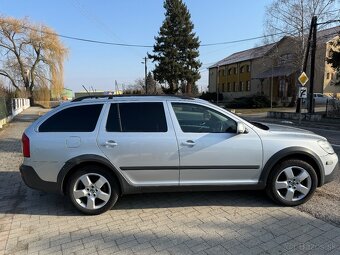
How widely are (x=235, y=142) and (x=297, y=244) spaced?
4.98 feet

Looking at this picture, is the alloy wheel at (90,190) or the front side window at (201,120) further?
the front side window at (201,120)

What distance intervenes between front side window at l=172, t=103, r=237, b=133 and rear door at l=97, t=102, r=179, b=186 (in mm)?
211

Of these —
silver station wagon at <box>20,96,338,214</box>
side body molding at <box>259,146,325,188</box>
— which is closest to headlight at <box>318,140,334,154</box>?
→ silver station wagon at <box>20,96,338,214</box>

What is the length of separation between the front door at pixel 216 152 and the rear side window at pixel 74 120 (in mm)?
1116

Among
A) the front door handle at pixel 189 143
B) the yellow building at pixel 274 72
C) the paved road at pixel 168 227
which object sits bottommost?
the paved road at pixel 168 227

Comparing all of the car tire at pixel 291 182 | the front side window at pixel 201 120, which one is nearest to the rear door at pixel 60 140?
the front side window at pixel 201 120

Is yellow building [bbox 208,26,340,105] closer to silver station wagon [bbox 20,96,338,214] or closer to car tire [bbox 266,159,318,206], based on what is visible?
car tire [bbox 266,159,318,206]

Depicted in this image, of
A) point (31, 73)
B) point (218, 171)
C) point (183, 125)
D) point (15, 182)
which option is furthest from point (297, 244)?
point (31, 73)

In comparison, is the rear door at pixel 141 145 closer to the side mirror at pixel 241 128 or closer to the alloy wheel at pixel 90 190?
the alloy wheel at pixel 90 190

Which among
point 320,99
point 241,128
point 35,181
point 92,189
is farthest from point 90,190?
point 320,99

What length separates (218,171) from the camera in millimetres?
4480

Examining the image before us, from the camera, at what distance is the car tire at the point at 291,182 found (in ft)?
15.0

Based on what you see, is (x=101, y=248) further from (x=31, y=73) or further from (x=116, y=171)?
(x=31, y=73)

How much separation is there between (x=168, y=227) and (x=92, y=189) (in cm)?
120
